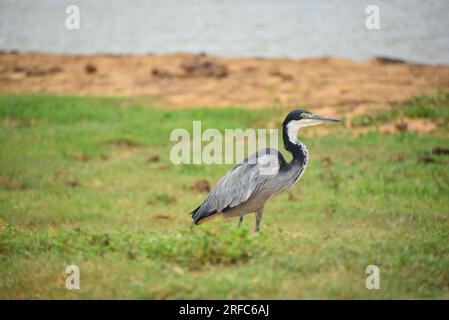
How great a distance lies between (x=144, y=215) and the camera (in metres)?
10.0

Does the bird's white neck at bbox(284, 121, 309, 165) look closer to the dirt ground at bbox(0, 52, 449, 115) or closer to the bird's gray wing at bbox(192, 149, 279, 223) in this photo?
the bird's gray wing at bbox(192, 149, 279, 223)

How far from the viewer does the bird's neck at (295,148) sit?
8.19 meters

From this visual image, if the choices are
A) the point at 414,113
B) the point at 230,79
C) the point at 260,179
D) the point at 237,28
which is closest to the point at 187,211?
the point at 260,179

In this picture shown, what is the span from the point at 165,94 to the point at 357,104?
4.10 m

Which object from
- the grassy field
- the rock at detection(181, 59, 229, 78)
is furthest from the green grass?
the rock at detection(181, 59, 229, 78)

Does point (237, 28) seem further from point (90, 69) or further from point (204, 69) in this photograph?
point (90, 69)

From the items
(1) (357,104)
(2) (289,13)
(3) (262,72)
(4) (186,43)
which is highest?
(2) (289,13)

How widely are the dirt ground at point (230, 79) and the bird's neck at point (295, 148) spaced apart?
6313 millimetres

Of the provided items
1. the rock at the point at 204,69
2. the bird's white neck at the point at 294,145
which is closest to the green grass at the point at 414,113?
the rock at the point at 204,69

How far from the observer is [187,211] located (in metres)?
10.2

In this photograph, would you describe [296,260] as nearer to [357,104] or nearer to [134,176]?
[134,176]

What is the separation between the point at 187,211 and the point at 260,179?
7.62ft

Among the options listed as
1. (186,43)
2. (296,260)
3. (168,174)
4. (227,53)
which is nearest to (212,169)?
(168,174)

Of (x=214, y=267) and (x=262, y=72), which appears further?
(x=262, y=72)
